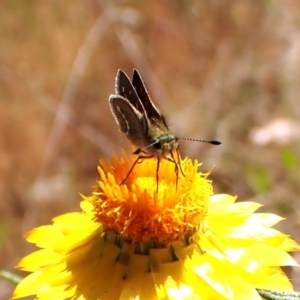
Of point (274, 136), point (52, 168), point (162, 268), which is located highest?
point (52, 168)

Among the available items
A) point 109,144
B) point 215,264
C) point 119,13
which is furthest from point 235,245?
point 119,13

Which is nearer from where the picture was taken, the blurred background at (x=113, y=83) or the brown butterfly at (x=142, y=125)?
the brown butterfly at (x=142, y=125)

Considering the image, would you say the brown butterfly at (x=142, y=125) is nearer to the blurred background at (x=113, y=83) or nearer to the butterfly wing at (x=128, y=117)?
the butterfly wing at (x=128, y=117)

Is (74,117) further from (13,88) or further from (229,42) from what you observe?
(229,42)

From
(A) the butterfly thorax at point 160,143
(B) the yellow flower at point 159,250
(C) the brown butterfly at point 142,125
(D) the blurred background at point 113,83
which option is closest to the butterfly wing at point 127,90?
(C) the brown butterfly at point 142,125

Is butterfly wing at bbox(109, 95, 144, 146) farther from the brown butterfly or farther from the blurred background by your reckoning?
the blurred background

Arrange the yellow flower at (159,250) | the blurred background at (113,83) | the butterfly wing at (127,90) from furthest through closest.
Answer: the blurred background at (113,83), the butterfly wing at (127,90), the yellow flower at (159,250)

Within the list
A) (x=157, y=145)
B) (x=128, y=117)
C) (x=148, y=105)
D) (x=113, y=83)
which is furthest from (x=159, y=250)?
(x=113, y=83)

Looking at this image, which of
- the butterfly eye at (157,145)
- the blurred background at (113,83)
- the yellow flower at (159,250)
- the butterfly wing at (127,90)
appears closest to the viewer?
the yellow flower at (159,250)
